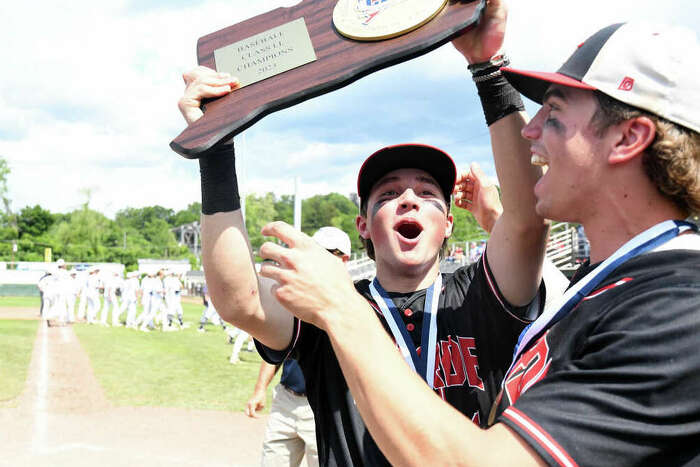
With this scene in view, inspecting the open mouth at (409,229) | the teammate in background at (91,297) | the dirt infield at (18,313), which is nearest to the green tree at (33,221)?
the dirt infield at (18,313)

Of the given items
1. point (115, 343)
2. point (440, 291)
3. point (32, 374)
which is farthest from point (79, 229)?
point (440, 291)

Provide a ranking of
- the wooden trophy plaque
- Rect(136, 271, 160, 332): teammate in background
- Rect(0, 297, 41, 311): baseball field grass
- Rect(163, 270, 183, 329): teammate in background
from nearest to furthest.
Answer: the wooden trophy plaque, Rect(163, 270, 183, 329): teammate in background, Rect(136, 271, 160, 332): teammate in background, Rect(0, 297, 41, 311): baseball field grass

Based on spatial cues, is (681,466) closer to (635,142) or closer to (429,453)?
(429,453)

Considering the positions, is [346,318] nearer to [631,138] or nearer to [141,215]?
[631,138]

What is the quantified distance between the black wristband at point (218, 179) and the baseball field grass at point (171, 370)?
24.8 ft

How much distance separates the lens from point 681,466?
1.21 metres

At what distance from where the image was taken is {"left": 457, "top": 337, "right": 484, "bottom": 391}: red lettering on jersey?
6.95ft

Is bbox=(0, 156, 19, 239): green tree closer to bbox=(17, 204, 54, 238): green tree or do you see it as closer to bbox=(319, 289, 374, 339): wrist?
bbox=(17, 204, 54, 238): green tree

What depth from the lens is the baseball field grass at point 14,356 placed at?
9.49 metres

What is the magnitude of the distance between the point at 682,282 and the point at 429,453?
26.9 inches

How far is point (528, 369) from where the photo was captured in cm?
147

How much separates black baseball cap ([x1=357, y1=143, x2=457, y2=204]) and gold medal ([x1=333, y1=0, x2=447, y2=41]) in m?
0.72

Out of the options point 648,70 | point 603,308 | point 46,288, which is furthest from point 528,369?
point 46,288

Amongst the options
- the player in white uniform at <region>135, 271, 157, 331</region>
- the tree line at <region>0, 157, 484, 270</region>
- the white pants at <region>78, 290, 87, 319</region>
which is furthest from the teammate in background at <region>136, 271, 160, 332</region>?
the tree line at <region>0, 157, 484, 270</region>
